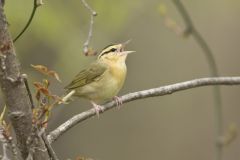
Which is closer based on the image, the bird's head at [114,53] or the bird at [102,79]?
the bird at [102,79]

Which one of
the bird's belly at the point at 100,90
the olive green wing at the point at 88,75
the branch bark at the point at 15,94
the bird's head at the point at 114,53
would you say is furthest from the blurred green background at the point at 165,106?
the branch bark at the point at 15,94

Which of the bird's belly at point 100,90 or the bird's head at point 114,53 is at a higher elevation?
the bird's head at point 114,53

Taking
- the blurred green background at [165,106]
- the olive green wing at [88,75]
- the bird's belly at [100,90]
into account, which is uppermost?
the blurred green background at [165,106]

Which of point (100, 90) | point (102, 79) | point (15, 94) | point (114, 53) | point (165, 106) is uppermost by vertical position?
point (165, 106)

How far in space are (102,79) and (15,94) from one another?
10.8ft

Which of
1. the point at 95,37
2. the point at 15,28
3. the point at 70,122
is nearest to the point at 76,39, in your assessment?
the point at 95,37

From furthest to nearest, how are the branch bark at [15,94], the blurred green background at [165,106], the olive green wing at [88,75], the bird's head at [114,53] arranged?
the blurred green background at [165,106] < the bird's head at [114,53] < the olive green wing at [88,75] < the branch bark at [15,94]

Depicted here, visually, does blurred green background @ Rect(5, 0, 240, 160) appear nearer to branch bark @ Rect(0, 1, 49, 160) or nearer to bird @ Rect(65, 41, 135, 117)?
bird @ Rect(65, 41, 135, 117)

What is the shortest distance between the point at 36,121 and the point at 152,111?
9.30 meters

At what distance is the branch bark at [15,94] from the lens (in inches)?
118

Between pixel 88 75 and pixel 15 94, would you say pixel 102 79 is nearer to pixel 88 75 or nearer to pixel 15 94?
pixel 88 75

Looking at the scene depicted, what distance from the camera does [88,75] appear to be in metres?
6.33

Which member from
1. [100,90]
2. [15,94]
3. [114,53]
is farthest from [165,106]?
[15,94]

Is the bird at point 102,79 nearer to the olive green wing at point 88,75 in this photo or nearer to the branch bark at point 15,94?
the olive green wing at point 88,75
